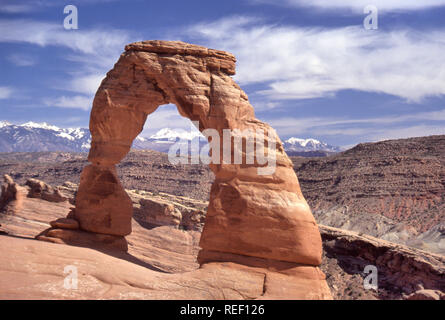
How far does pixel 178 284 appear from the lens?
12352mm

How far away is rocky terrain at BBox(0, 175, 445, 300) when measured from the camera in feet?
37.8

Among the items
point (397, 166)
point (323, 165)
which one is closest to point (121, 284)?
point (397, 166)

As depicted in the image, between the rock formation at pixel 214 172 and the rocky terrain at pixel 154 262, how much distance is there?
1.07 m

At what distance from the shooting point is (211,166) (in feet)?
49.9

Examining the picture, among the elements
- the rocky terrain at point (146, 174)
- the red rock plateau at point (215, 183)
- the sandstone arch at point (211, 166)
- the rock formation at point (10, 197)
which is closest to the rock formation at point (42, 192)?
the rock formation at point (10, 197)

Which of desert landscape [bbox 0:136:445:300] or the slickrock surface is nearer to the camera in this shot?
desert landscape [bbox 0:136:445:300]

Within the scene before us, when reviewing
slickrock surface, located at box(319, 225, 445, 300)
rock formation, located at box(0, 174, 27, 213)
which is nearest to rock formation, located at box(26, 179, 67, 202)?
rock formation, located at box(0, 174, 27, 213)

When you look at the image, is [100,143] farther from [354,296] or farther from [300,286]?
[354,296]

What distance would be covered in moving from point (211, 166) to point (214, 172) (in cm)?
26

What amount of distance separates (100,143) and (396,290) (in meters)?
19.6

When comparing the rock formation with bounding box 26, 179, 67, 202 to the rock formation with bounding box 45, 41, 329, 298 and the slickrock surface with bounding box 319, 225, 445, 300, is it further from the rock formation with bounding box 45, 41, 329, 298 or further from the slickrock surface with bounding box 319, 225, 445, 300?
the slickrock surface with bounding box 319, 225, 445, 300

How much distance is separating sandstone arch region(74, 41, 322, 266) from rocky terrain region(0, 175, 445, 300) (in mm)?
1144

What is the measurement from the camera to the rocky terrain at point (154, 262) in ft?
37.8

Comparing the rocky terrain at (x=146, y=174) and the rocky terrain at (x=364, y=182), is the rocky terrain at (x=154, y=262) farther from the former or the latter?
the rocky terrain at (x=146, y=174)
